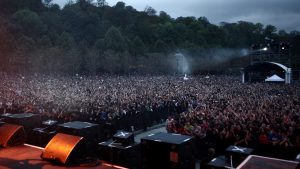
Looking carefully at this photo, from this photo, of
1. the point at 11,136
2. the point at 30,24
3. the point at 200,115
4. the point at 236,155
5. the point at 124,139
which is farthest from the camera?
the point at 30,24

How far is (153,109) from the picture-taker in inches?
819

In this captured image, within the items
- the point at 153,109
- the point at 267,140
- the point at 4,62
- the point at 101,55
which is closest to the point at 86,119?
the point at 153,109

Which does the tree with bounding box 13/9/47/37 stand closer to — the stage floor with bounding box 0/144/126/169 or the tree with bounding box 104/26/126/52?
the tree with bounding box 104/26/126/52

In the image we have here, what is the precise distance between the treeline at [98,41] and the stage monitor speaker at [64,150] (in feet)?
155

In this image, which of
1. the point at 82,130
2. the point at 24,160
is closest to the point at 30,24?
the point at 82,130

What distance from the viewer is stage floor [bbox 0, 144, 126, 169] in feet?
24.2

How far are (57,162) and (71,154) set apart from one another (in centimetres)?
38

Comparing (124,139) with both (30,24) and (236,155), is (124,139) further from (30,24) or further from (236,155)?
(30,24)

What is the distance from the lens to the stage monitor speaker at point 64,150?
7.41 metres

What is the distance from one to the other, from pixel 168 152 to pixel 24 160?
3.57 m

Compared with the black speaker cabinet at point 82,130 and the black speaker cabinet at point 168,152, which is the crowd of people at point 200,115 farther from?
the black speaker cabinet at point 82,130

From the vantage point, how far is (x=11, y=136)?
9.09 m

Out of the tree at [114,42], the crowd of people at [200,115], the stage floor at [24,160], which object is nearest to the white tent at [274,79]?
the crowd of people at [200,115]

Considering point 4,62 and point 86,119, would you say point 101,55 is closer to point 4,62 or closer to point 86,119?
point 4,62
